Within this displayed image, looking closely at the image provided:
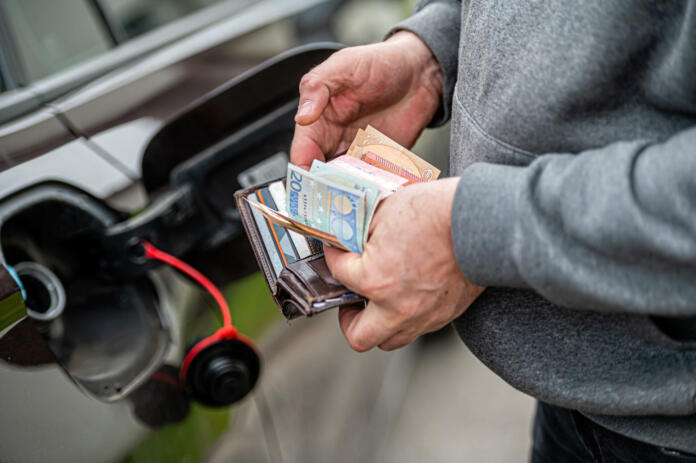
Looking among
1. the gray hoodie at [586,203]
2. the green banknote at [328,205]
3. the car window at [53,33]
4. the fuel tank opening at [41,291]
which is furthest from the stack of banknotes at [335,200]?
the car window at [53,33]

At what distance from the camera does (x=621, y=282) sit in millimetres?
566

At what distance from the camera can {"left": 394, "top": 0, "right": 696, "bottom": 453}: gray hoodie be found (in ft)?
1.80

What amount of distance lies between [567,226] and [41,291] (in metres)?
0.89

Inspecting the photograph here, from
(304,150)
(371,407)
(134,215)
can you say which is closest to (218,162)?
(134,215)

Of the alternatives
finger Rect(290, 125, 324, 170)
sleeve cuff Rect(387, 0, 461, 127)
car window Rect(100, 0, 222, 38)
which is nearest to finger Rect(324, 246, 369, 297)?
finger Rect(290, 125, 324, 170)

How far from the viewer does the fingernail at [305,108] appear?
853 mm

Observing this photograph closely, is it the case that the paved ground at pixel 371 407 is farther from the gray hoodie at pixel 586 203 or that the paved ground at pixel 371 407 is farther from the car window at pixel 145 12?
the car window at pixel 145 12

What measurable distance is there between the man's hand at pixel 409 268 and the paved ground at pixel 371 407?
24.1 inches

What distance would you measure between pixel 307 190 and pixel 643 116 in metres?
0.41

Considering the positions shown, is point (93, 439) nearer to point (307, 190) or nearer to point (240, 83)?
point (307, 190)

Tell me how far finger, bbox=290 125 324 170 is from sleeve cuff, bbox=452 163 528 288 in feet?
1.14

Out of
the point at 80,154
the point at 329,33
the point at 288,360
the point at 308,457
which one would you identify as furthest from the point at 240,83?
the point at 308,457

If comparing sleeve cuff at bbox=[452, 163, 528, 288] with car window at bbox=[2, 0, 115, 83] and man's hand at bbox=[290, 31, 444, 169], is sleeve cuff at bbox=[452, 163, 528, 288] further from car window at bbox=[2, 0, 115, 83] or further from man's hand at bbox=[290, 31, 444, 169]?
car window at bbox=[2, 0, 115, 83]

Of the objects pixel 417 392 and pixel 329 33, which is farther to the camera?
pixel 417 392
